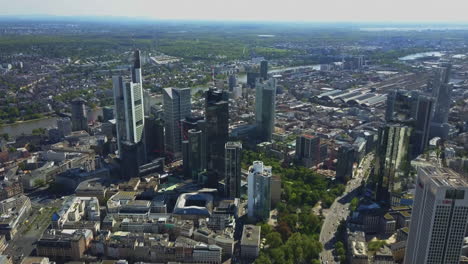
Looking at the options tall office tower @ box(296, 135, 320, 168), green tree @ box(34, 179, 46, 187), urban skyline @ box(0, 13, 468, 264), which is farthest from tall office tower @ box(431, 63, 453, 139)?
green tree @ box(34, 179, 46, 187)

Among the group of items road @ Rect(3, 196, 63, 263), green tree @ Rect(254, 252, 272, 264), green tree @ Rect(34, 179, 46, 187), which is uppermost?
green tree @ Rect(254, 252, 272, 264)

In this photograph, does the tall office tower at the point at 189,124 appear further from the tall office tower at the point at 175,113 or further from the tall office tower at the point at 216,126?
the tall office tower at the point at 216,126

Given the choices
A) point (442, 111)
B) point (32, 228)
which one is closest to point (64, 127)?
point (32, 228)

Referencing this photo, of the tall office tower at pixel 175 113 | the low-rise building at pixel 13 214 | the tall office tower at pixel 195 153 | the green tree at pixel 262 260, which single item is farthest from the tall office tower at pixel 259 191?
the low-rise building at pixel 13 214

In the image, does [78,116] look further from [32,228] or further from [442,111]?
[442,111]

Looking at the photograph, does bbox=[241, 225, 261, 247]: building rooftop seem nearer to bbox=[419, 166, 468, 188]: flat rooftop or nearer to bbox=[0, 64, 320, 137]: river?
bbox=[419, 166, 468, 188]: flat rooftop

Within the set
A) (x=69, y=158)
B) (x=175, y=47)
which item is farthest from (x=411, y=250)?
(x=175, y=47)

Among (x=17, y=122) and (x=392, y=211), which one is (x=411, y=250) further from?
(x=17, y=122)
